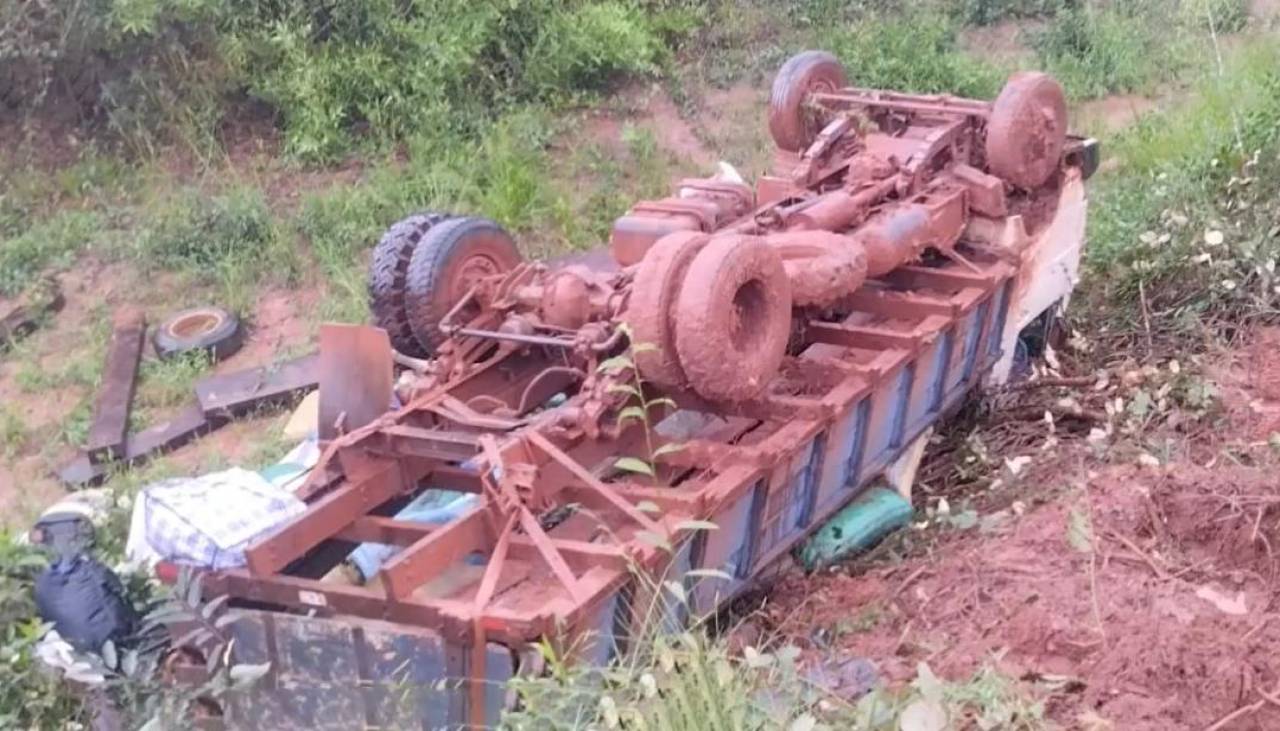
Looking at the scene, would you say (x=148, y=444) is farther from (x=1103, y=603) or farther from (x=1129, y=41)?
(x=1129, y=41)

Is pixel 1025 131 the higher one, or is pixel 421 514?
pixel 1025 131

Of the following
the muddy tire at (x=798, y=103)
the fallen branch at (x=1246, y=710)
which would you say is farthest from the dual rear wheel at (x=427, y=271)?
the fallen branch at (x=1246, y=710)

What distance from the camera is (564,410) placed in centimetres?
477

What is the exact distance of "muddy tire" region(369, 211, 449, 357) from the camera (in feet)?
18.8

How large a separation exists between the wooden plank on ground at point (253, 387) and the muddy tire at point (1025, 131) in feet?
12.0

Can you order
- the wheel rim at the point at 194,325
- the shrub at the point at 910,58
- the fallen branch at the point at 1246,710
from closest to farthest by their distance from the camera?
the fallen branch at the point at 1246,710 → the wheel rim at the point at 194,325 → the shrub at the point at 910,58

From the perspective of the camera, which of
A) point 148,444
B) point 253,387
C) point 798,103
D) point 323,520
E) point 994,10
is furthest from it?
point 994,10

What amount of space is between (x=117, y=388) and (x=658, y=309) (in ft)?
15.4

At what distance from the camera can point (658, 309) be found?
470 centimetres

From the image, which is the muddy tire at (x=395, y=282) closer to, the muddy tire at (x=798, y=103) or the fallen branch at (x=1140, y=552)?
the muddy tire at (x=798, y=103)

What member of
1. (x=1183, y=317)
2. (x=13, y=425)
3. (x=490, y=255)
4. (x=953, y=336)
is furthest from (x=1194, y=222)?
(x=13, y=425)

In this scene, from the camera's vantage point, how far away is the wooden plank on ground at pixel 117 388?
25.2ft

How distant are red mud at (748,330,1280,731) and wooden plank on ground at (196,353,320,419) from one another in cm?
366

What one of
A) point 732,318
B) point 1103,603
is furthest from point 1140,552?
point 732,318
